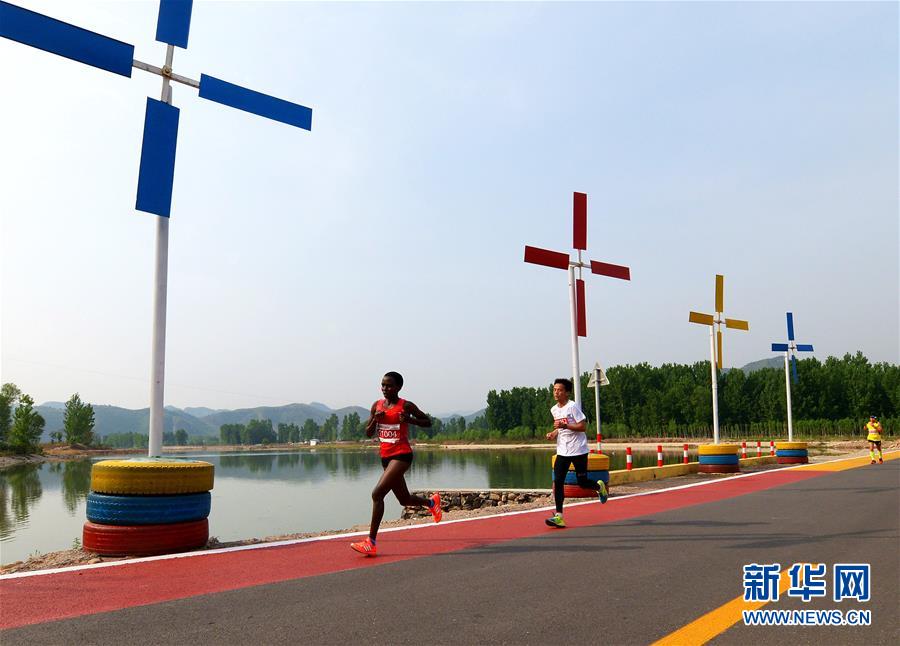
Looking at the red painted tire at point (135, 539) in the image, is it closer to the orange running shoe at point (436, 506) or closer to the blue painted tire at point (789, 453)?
the orange running shoe at point (436, 506)

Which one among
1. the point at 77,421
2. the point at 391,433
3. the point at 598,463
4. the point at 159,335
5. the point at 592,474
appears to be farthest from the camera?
the point at 77,421

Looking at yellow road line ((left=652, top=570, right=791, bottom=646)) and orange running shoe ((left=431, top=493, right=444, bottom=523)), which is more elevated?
orange running shoe ((left=431, top=493, right=444, bottom=523))

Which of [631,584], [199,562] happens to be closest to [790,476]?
[631,584]

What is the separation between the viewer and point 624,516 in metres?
9.77

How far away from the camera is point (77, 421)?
13088 cm

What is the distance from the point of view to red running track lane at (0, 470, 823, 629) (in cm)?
476

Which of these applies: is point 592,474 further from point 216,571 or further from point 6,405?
point 6,405

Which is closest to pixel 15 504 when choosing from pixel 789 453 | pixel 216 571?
pixel 216 571

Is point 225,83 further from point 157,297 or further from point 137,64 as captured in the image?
point 157,297

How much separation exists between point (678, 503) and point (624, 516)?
230cm

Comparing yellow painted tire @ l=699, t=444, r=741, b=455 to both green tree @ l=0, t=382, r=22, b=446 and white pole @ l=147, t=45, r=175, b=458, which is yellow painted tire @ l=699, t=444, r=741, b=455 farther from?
green tree @ l=0, t=382, r=22, b=446

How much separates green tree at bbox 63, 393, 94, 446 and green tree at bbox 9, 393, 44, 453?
21272 millimetres

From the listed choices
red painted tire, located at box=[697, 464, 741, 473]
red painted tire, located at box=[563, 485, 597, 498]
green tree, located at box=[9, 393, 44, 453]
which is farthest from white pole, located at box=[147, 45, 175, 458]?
green tree, located at box=[9, 393, 44, 453]

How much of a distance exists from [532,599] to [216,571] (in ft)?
9.78
